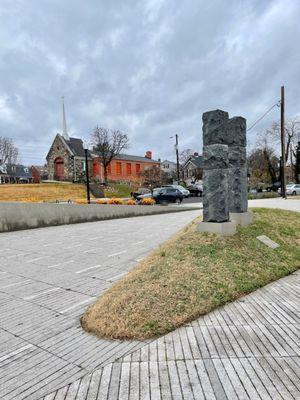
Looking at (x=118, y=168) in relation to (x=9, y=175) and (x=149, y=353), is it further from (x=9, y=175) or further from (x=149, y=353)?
(x=149, y=353)

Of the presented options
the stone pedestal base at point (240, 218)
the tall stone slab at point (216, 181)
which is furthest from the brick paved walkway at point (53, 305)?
the stone pedestal base at point (240, 218)

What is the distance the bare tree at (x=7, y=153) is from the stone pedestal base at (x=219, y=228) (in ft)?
224

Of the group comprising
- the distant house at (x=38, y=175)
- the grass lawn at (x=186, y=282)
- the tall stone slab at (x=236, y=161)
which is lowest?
the grass lawn at (x=186, y=282)

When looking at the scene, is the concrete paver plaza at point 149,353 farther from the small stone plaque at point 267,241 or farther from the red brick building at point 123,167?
the red brick building at point 123,167

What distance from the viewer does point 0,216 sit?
1148 cm

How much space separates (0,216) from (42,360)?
9.90m

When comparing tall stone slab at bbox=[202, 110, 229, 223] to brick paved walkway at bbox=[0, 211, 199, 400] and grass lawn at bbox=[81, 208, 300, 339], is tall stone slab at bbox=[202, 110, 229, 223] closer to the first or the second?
grass lawn at bbox=[81, 208, 300, 339]

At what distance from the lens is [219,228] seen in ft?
19.9

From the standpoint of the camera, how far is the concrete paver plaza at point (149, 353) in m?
2.38

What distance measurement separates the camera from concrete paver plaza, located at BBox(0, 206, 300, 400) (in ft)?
7.82

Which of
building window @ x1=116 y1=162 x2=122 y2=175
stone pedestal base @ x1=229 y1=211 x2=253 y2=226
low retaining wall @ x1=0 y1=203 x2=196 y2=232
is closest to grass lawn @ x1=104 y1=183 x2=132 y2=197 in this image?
building window @ x1=116 y1=162 x2=122 y2=175

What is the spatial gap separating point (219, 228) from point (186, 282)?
210 centimetres

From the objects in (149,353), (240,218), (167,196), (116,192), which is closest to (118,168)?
(116,192)

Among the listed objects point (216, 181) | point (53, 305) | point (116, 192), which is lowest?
point (53, 305)
